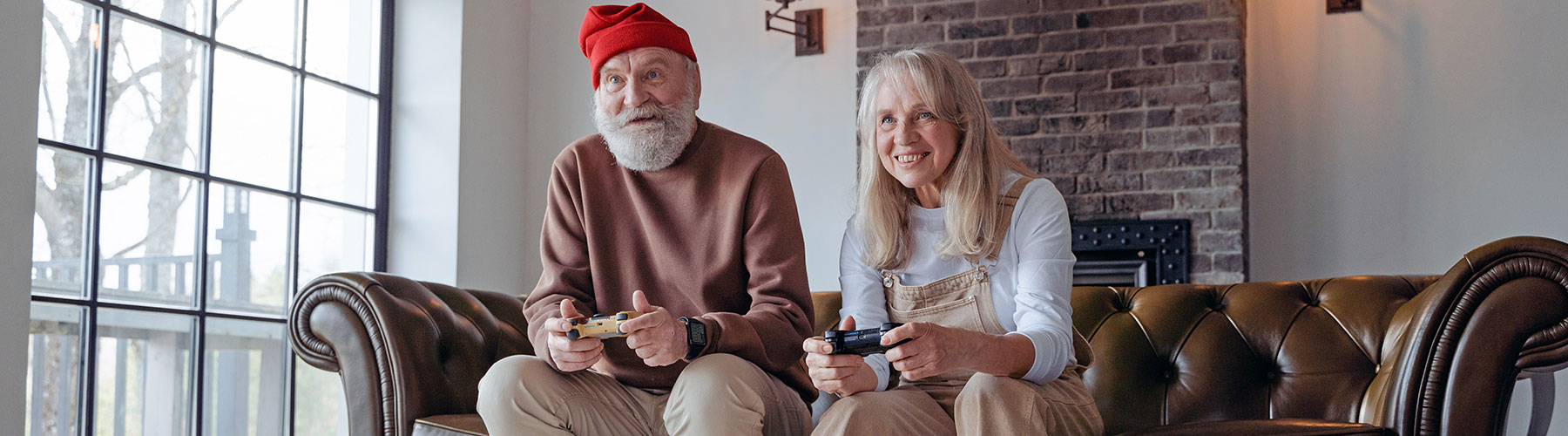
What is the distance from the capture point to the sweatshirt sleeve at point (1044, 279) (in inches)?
71.6

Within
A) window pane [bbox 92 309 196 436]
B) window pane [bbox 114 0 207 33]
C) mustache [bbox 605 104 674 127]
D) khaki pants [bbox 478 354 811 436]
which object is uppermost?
window pane [bbox 114 0 207 33]

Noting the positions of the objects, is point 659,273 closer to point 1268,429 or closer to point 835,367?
point 835,367

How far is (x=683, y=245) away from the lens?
2.20 m

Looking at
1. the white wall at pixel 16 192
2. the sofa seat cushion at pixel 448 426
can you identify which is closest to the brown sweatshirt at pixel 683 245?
the sofa seat cushion at pixel 448 426

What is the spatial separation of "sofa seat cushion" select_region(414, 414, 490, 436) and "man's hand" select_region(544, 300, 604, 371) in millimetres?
395

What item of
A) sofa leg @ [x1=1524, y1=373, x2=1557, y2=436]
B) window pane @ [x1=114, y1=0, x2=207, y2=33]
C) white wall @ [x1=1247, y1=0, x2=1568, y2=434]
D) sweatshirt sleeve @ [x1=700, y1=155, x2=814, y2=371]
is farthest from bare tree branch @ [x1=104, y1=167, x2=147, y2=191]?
white wall @ [x1=1247, y1=0, x2=1568, y2=434]

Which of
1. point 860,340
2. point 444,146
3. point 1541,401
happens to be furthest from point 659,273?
point 444,146

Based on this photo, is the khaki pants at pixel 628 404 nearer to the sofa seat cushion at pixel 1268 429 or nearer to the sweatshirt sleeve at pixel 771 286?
the sweatshirt sleeve at pixel 771 286

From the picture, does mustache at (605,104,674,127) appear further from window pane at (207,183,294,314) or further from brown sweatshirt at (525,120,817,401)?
window pane at (207,183,294,314)

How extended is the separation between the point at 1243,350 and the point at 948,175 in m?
0.74

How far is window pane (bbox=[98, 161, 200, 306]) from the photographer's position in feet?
11.1

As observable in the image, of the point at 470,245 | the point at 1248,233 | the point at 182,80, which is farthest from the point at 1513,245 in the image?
the point at 470,245

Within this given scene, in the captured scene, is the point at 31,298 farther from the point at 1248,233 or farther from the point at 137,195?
the point at 1248,233

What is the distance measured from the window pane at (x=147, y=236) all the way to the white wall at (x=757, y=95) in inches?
64.4
